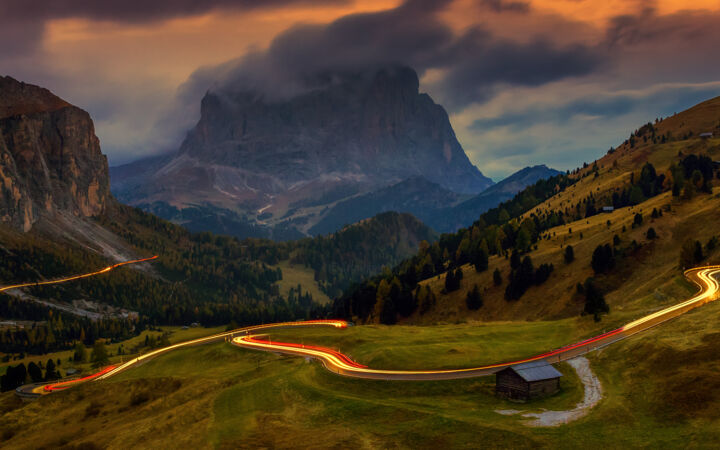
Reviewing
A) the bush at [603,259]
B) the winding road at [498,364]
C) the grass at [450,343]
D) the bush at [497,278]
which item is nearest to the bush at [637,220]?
the bush at [603,259]

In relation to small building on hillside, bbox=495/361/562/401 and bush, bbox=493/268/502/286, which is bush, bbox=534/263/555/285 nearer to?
bush, bbox=493/268/502/286

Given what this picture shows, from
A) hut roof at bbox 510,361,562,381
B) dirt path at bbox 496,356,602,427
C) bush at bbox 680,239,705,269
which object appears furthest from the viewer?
Answer: bush at bbox 680,239,705,269

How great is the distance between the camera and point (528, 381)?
211ft

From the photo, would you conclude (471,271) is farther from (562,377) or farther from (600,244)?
(562,377)

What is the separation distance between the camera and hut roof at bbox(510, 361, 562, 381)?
65.9m

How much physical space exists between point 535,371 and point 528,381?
3.62m

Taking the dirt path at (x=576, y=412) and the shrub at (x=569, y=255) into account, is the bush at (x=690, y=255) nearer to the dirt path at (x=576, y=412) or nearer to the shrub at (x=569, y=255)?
the shrub at (x=569, y=255)

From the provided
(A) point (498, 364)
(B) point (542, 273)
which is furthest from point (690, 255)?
(A) point (498, 364)

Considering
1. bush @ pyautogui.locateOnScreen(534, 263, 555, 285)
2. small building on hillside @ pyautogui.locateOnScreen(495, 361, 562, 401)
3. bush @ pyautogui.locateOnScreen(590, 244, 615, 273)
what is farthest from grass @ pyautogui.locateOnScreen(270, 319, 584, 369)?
bush @ pyautogui.locateOnScreen(534, 263, 555, 285)

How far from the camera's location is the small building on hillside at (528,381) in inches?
2586

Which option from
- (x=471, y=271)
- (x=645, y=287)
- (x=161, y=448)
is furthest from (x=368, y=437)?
(x=471, y=271)

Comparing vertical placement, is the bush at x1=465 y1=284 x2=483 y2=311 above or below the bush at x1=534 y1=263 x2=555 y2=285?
below

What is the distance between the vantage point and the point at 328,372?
90.8 m

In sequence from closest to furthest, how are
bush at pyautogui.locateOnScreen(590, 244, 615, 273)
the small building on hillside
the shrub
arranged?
the small building on hillside
bush at pyautogui.locateOnScreen(590, 244, 615, 273)
the shrub
